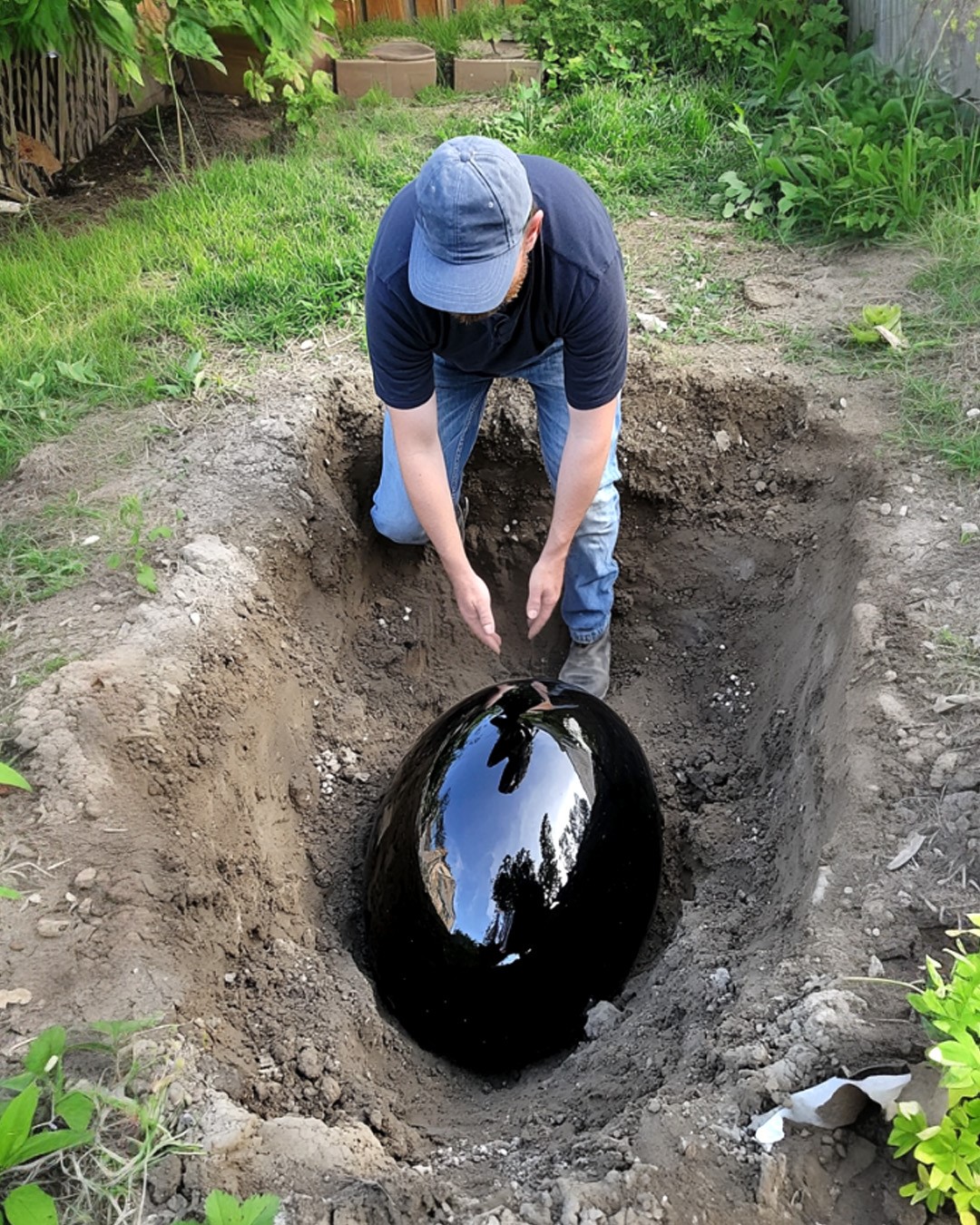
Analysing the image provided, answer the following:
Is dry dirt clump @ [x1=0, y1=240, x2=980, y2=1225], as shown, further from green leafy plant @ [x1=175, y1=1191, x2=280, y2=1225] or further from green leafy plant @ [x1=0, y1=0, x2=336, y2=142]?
green leafy plant @ [x1=0, y1=0, x2=336, y2=142]

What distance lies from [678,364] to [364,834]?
2197mm

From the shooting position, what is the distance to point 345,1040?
2691 millimetres

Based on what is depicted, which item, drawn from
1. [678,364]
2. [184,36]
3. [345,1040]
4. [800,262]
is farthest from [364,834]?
[184,36]

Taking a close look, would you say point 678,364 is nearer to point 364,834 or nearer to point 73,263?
point 364,834

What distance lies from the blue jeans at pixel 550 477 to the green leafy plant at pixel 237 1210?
217 centimetres

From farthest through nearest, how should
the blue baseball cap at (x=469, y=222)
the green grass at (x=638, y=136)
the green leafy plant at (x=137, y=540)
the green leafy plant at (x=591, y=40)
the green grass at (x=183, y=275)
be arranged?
the green leafy plant at (x=591, y=40) → the green grass at (x=638, y=136) → the green grass at (x=183, y=275) → the green leafy plant at (x=137, y=540) → the blue baseball cap at (x=469, y=222)

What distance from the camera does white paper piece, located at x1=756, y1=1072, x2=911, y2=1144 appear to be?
1.89 meters

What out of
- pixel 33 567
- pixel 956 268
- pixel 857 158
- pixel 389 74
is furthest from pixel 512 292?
pixel 389 74

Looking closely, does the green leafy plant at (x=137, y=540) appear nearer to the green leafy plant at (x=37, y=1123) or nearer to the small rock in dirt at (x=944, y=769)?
the green leafy plant at (x=37, y=1123)

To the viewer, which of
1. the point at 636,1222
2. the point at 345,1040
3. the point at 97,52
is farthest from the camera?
the point at 97,52

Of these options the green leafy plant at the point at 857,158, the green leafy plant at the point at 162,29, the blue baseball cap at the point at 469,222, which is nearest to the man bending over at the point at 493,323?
the blue baseball cap at the point at 469,222

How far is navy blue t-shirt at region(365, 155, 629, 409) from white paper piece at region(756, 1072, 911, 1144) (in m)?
1.82

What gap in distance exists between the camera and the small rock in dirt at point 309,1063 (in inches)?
99.6

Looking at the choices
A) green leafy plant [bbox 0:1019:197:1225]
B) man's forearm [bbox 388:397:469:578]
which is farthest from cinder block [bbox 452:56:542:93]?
green leafy plant [bbox 0:1019:197:1225]
